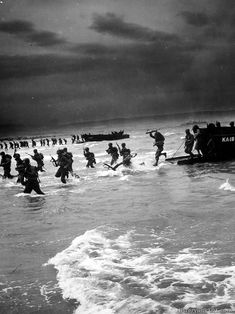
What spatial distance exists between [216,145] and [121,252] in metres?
15.2

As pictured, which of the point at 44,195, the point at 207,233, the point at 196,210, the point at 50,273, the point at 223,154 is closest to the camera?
the point at 50,273

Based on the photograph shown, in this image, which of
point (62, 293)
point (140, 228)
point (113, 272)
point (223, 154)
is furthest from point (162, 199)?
point (223, 154)

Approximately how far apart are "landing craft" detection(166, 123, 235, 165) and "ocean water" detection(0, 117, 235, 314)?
299 inches

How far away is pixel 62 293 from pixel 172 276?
1697 millimetres

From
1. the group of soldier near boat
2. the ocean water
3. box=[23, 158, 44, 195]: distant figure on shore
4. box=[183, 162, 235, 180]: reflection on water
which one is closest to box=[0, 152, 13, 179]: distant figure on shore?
the group of soldier near boat

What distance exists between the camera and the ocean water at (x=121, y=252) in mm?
4855

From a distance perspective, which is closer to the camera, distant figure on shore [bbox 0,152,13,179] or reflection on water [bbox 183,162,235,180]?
reflection on water [bbox 183,162,235,180]

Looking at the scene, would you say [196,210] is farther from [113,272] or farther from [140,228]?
[113,272]

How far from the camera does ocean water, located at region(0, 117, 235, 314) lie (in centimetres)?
486

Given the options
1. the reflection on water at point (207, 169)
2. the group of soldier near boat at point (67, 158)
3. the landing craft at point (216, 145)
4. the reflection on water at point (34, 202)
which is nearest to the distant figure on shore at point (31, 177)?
the group of soldier near boat at point (67, 158)

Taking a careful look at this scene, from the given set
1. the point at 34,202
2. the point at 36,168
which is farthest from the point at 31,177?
the point at 34,202

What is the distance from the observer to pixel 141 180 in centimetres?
1570

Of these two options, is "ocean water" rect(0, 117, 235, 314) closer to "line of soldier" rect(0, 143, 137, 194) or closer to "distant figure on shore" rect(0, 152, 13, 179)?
"line of soldier" rect(0, 143, 137, 194)

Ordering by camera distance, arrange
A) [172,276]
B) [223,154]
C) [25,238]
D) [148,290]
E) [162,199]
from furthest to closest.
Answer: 1. [223,154]
2. [162,199]
3. [25,238]
4. [172,276]
5. [148,290]
